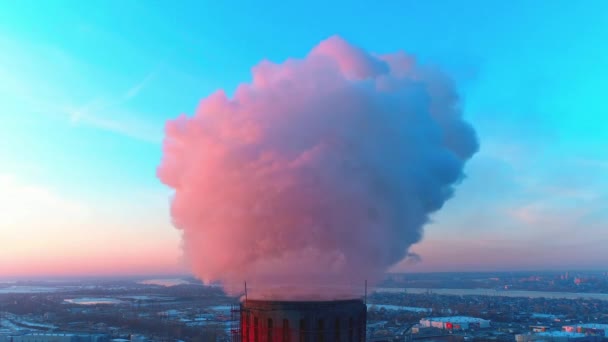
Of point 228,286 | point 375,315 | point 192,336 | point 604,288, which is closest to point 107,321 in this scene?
point 192,336

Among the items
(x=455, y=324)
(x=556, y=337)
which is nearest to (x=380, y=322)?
(x=455, y=324)

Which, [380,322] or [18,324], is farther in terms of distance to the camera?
[18,324]

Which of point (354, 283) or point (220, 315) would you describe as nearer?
point (354, 283)

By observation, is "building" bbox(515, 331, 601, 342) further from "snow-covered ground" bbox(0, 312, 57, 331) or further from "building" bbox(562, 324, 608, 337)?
"snow-covered ground" bbox(0, 312, 57, 331)

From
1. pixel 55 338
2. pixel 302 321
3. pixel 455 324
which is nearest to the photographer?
pixel 302 321

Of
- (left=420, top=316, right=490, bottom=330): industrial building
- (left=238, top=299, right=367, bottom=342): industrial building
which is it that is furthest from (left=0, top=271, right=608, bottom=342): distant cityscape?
(left=238, top=299, right=367, bottom=342): industrial building

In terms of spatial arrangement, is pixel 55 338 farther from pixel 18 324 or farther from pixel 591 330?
pixel 591 330

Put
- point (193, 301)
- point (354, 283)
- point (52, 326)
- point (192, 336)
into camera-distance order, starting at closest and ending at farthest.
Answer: point (354, 283), point (192, 336), point (52, 326), point (193, 301)

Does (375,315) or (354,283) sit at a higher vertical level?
(354,283)

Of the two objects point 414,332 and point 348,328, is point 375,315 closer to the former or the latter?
point 414,332
